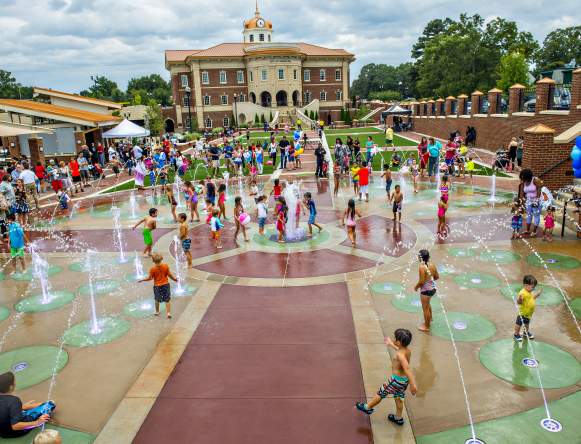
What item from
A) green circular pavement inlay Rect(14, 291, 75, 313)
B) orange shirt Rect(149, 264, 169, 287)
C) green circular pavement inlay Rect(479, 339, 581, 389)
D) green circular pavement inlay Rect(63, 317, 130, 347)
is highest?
orange shirt Rect(149, 264, 169, 287)

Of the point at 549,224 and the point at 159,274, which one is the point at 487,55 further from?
the point at 159,274

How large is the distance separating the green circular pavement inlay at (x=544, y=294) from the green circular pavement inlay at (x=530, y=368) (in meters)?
1.75

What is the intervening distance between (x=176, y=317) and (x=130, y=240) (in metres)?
6.28

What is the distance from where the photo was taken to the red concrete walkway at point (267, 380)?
5.58m

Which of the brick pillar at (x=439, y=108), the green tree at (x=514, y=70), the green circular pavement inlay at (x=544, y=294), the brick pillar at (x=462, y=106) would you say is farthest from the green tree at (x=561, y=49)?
the green circular pavement inlay at (x=544, y=294)

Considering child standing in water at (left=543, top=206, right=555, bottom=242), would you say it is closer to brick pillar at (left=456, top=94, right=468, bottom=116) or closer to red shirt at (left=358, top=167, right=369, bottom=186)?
red shirt at (left=358, top=167, right=369, bottom=186)

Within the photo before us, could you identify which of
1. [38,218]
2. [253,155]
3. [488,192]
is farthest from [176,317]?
[253,155]

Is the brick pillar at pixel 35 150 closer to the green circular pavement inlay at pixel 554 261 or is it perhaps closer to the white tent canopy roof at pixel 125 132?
the white tent canopy roof at pixel 125 132

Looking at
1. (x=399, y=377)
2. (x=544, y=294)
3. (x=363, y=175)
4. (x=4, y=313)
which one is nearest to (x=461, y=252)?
(x=544, y=294)

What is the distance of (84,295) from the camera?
397 inches

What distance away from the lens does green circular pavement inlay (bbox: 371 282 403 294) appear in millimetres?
9586

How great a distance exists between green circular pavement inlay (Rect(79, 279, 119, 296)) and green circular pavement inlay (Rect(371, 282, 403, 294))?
224 inches

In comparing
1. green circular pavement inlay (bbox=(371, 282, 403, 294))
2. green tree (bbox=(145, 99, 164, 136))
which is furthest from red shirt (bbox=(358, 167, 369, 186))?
green tree (bbox=(145, 99, 164, 136))

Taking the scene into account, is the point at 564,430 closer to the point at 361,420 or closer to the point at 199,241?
the point at 361,420
